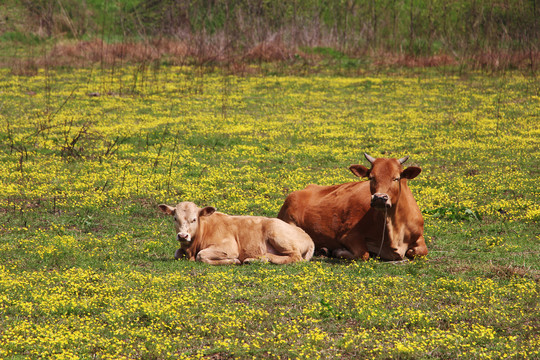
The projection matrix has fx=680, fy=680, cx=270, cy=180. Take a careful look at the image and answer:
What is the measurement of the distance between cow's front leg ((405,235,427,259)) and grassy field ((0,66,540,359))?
0.78ft

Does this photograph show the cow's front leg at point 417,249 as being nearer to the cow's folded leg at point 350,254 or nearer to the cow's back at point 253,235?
the cow's folded leg at point 350,254

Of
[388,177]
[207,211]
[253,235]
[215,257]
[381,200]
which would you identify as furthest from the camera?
[253,235]

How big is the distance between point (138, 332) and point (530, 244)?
7644 millimetres

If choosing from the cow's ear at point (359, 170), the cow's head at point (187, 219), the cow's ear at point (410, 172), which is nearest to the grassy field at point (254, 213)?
the cow's head at point (187, 219)

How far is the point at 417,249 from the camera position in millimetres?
11719

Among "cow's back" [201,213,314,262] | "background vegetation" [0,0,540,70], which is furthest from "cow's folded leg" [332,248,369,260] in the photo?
"background vegetation" [0,0,540,70]

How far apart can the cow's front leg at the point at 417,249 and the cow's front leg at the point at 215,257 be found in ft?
9.78

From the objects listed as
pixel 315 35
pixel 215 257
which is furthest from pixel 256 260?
pixel 315 35

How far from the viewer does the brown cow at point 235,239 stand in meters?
11.3

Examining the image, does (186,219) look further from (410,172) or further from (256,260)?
(410,172)

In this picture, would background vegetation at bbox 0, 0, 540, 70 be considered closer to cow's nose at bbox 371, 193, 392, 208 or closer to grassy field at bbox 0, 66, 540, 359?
grassy field at bbox 0, 66, 540, 359

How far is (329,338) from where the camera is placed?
8.08 meters

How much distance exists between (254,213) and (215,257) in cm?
336

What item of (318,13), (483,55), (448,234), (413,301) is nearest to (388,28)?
(318,13)
